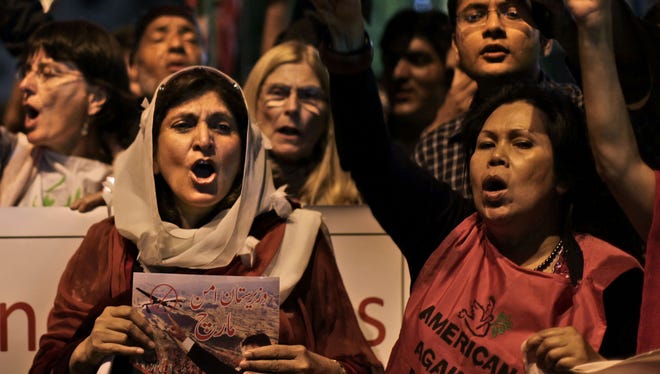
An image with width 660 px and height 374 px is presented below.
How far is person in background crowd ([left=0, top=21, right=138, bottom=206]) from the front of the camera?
4227 millimetres

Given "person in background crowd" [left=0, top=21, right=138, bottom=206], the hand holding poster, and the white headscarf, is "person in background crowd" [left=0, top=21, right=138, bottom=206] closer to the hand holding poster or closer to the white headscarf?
the white headscarf

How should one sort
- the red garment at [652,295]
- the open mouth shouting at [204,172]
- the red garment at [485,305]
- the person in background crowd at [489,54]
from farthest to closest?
the person in background crowd at [489,54] → the open mouth shouting at [204,172] → the red garment at [485,305] → the red garment at [652,295]

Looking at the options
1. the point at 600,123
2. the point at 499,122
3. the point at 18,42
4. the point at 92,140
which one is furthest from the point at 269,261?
the point at 18,42

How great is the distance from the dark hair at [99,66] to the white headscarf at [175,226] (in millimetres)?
895

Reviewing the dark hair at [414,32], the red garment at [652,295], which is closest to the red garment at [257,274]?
the red garment at [652,295]

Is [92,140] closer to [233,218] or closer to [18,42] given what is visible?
[18,42]

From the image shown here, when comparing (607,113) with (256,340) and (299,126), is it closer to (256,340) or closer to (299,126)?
(256,340)

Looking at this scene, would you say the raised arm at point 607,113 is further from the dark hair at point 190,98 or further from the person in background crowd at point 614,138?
the dark hair at point 190,98

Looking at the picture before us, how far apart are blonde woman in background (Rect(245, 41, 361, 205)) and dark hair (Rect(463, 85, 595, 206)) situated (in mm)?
990

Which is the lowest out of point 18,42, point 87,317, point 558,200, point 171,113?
point 87,317

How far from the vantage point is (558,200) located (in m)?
3.29

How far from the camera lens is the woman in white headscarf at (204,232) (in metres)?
3.36

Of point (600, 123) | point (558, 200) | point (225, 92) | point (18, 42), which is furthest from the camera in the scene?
point (18, 42)

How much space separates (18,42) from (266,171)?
66.6 inches
